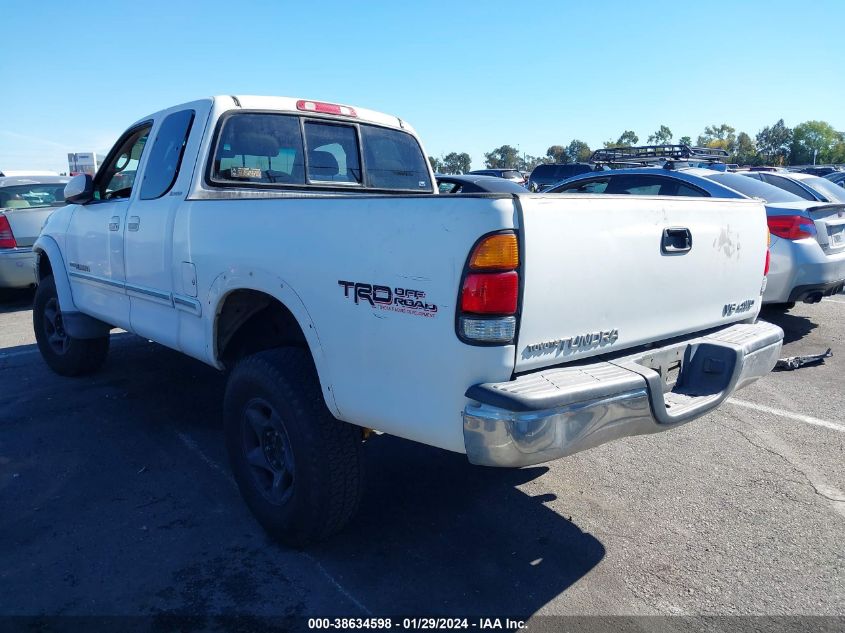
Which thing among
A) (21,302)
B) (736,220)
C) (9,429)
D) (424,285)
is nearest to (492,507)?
(424,285)

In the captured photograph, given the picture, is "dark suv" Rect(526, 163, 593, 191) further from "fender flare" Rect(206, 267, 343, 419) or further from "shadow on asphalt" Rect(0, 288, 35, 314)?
"fender flare" Rect(206, 267, 343, 419)

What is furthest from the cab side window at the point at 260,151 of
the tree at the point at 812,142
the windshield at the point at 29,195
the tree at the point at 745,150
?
the tree at the point at 812,142

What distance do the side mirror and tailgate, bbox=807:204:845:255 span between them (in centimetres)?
648

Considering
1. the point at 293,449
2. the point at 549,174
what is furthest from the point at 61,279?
the point at 549,174

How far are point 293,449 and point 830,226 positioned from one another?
20.2 ft

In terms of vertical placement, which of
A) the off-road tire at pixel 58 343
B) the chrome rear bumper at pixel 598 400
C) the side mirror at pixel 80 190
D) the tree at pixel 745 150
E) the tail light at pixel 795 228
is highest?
the tree at pixel 745 150

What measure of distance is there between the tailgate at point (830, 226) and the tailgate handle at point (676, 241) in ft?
14.9

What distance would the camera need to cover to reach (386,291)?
2.47m

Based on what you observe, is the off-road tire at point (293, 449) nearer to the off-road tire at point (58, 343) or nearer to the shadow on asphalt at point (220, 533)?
A: the shadow on asphalt at point (220, 533)

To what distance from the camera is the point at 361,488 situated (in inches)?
116

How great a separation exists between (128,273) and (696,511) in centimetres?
368

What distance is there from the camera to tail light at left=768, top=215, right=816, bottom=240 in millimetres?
6512

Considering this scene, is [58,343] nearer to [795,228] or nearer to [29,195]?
[29,195]

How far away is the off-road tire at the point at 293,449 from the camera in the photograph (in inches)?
112
